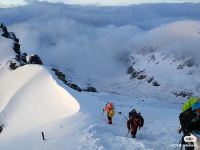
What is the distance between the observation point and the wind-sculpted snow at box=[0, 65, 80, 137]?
3462 cm

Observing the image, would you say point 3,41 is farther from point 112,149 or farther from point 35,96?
point 112,149

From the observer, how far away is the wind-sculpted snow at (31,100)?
3462cm

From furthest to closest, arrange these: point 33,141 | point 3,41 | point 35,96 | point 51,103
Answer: point 3,41 → point 35,96 → point 51,103 → point 33,141

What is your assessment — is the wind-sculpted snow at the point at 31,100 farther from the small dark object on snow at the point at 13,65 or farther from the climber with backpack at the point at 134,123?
the climber with backpack at the point at 134,123

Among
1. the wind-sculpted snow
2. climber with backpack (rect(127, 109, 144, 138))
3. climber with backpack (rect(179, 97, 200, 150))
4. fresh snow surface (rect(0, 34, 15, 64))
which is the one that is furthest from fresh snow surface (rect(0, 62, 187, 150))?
fresh snow surface (rect(0, 34, 15, 64))

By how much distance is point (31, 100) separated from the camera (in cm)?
4625

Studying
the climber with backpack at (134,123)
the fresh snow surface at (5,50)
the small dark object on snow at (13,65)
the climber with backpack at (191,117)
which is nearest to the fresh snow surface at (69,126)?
the climber with backpack at (134,123)

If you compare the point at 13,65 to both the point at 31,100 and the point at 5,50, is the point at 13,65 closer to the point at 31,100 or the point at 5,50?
the point at 5,50

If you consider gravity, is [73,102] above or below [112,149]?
above

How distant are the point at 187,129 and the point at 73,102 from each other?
75.9 ft

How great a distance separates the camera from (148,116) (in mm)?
33875

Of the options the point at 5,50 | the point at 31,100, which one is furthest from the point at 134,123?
the point at 5,50

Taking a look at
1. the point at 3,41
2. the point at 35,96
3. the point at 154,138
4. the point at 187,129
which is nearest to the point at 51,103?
the point at 35,96

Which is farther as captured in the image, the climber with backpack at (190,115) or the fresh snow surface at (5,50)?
the fresh snow surface at (5,50)
